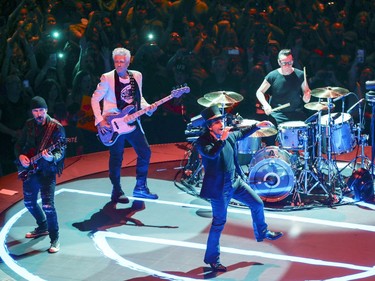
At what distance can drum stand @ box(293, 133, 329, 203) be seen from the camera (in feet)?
28.3

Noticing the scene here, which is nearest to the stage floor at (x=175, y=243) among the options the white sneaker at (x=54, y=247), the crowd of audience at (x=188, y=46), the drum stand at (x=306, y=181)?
the white sneaker at (x=54, y=247)

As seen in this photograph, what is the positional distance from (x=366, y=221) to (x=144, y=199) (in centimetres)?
308

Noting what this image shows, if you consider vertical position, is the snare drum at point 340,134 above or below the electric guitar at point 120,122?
below

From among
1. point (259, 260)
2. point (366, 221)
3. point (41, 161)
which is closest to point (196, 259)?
point (259, 260)

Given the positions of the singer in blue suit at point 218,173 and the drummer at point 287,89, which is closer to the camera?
the singer in blue suit at point 218,173

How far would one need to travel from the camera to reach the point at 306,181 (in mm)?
8891

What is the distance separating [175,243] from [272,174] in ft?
6.55

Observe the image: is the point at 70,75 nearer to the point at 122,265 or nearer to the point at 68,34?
the point at 68,34

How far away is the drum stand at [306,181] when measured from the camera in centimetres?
864

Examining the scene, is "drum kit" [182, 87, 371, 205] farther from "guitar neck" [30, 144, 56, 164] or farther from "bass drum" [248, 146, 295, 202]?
"guitar neck" [30, 144, 56, 164]

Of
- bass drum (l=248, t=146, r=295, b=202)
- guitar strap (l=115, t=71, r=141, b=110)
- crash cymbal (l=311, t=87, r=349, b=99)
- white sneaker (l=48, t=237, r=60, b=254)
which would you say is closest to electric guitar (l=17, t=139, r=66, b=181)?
white sneaker (l=48, t=237, r=60, b=254)

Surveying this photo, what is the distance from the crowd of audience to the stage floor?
2899mm

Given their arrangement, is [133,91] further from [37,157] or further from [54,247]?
[54,247]

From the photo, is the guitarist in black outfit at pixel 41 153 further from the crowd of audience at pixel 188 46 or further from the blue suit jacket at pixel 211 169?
the crowd of audience at pixel 188 46
